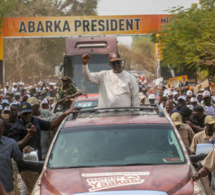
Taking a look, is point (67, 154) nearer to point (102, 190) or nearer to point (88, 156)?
point (88, 156)

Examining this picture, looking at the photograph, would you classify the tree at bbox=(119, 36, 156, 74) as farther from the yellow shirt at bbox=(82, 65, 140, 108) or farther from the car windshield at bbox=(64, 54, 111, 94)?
the yellow shirt at bbox=(82, 65, 140, 108)

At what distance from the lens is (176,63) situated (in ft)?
69.7

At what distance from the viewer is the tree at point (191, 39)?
18.0m

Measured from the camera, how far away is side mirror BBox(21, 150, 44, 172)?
6.16 metres

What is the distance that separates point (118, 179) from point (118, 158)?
0.59 meters

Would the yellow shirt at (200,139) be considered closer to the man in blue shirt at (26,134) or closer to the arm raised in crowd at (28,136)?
the man in blue shirt at (26,134)

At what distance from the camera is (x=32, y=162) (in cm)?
621

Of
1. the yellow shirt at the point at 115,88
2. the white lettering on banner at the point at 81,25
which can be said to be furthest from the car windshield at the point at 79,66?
the white lettering on banner at the point at 81,25

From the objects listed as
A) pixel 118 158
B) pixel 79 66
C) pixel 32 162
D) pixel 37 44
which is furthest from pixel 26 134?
pixel 37 44

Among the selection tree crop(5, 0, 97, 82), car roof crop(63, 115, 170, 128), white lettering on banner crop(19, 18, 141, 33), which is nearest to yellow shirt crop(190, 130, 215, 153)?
car roof crop(63, 115, 170, 128)

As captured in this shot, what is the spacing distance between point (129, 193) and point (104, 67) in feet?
43.2

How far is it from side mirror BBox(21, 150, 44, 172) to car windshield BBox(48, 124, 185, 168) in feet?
0.40

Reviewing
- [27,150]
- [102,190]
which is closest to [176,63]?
[27,150]

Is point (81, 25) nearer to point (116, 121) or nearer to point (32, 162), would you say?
point (116, 121)
